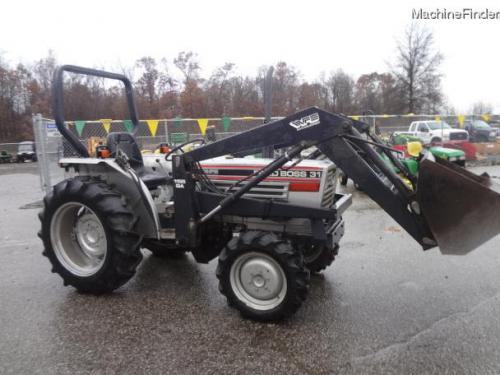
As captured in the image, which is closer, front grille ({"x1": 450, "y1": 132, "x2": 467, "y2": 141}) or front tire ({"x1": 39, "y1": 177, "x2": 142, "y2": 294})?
front tire ({"x1": 39, "y1": 177, "x2": 142, "y2": 294})

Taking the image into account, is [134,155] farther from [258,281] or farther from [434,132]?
[434,132]

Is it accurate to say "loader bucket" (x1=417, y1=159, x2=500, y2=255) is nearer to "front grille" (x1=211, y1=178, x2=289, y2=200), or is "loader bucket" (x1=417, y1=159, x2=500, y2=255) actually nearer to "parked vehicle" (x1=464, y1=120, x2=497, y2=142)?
"front grille" (x1=211, y1=178, x2=289, y2=200)

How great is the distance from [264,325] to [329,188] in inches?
50.8

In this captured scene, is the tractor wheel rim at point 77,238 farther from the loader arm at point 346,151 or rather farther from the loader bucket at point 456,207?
the loader bucket at point 456,207

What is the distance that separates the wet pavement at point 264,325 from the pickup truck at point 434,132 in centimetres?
1669

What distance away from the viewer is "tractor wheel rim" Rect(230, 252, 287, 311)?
327 centimetres

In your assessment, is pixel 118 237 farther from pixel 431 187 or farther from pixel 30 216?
pixel 30 216

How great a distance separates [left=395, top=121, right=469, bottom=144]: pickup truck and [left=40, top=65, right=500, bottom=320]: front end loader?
17407mm

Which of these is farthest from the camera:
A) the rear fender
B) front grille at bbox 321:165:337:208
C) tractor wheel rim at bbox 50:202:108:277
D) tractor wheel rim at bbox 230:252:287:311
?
tractor wheel rim at bbox 50:202:108:277

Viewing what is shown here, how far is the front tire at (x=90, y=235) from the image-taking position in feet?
12.1

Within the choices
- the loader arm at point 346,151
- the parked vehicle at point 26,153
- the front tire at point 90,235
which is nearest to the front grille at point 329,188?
the loader arm at point 346,151

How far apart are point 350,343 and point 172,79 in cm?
4134

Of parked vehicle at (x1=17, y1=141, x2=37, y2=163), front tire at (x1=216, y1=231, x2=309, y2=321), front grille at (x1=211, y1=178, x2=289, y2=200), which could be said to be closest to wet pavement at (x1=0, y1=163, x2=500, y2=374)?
front tire at (x1=216, y1=231, x2=309, y2=321)

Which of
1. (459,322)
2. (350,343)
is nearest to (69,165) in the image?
(350,343)
